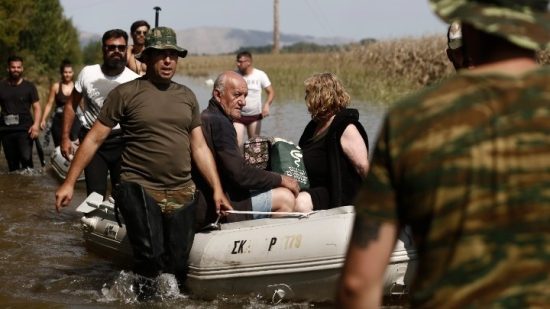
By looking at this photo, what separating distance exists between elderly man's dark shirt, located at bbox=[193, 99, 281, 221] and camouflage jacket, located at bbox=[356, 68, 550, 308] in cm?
473

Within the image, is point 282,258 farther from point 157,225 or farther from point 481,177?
point 481,177

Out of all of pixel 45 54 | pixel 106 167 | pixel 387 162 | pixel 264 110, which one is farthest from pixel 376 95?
pixel 387 162

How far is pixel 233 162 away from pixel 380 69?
1156 inches

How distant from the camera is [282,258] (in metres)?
6.56

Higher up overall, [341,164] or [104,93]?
[104,93]

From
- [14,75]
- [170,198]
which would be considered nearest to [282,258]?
[170,198]

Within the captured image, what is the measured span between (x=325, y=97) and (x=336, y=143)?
1.08ft

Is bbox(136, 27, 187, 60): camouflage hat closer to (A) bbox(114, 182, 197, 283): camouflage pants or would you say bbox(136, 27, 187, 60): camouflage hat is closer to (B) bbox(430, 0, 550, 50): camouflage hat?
(A) bbox(114, 182, 197, 283): camouflage pants

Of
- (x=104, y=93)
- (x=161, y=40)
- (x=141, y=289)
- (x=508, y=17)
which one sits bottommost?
(x=141, y=289)

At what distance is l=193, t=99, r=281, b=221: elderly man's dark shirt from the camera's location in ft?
22.8

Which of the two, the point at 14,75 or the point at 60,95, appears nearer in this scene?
the point at 14,75

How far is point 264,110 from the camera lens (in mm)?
13250

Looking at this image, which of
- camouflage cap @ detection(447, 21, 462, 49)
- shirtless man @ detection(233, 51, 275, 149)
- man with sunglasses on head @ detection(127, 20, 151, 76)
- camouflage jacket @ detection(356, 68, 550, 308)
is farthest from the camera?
shirtless man @ detection(233, 51, 275, 149)

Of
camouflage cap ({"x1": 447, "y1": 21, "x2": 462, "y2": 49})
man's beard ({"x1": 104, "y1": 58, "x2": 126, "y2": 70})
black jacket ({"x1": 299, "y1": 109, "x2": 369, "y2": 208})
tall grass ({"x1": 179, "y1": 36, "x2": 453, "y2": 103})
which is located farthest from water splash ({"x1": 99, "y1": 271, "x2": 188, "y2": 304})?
tall grass ({"x1": 179, "y1": 36, "x2": 453, "y2": 103})
